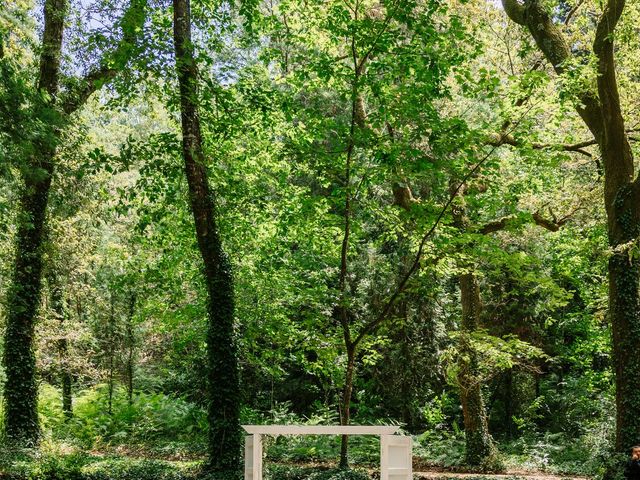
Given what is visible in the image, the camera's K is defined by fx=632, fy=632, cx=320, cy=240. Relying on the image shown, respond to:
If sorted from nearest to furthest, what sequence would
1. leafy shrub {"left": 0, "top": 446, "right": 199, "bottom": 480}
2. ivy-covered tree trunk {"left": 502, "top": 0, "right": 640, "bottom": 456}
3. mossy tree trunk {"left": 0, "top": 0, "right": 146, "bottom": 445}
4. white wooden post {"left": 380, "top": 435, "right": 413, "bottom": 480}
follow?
white wooden post {"left": 380, "top": 435, "right": 413, "bottom": 480} → ivy-covered tree trunk {"left": 502, "top": 0, "right": 640, "bottom": 456} → leafy shrub {"left": 0, "top": 446, "right": 199, "bottom": 480} → mossy tree trunk {"left": 0, "top": 0, "right": 146, "bottom": 445}

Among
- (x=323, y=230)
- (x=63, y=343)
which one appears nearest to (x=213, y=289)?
(x=323, y=230)

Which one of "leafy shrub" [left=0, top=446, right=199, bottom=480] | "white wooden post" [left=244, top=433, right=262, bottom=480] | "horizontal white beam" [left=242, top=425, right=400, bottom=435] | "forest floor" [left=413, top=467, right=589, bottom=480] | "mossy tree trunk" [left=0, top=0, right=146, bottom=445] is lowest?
"forest floor" [left=413, top=467, right=589, bottom=480]

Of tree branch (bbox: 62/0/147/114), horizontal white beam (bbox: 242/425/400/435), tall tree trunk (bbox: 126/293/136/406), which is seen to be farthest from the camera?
tall tree trunk (bbox: 126/293/136/406)

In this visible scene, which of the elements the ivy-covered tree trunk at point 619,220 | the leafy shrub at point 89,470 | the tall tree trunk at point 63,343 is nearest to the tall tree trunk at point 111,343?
the tall tree trunk at point 63,343

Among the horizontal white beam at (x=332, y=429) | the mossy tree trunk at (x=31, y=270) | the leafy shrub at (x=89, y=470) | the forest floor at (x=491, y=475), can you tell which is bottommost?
the forest floor at (x=491, y=475)

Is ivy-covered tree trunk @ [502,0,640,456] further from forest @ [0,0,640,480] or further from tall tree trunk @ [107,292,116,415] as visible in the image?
tall tree trunk @ [107,292,116,415]

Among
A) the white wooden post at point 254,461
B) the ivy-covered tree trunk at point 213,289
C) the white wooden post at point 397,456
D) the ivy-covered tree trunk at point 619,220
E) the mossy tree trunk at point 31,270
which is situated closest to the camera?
the white wooden post at point 397,456

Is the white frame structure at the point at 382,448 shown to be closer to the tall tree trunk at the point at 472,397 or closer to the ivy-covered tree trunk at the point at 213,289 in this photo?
the ivy-covered tree trunk at the point at 213,289

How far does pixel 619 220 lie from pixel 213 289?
674 cm

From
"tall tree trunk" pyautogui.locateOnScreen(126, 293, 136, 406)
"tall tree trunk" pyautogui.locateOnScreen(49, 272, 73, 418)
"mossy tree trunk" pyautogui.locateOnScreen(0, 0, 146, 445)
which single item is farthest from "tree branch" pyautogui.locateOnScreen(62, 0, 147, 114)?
"tall tree trunk" pyautogui.locateOnScreen(126, 293, 136, 406)

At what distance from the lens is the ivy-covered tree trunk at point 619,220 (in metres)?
9.57

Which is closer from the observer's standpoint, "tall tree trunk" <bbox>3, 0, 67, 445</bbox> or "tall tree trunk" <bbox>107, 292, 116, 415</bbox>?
"tall tree trunk" <bbox>3, 0, 67, 445</bbox>

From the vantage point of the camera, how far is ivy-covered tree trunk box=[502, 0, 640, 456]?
9.57 metres

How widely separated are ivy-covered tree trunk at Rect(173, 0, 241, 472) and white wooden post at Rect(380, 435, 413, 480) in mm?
3876
